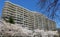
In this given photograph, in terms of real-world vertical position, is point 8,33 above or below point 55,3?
below

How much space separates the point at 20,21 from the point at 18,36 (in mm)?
21322

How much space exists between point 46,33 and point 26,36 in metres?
7.13

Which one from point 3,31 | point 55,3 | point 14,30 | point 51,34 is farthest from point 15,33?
point 55,3

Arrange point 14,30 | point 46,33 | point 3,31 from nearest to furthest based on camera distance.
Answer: point 3,31 → point 14,30 → point 46,33

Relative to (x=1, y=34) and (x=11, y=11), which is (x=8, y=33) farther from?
(x=11, y=11)

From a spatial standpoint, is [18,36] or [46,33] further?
[46,33]

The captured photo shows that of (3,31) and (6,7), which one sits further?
(6,7)

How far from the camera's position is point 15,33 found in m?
22.6

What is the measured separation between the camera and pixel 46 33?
30.8 metres

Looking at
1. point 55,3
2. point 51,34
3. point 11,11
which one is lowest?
point 51,34

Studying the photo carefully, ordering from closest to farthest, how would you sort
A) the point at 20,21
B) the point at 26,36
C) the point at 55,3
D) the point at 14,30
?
the point at 55,3, the point at 14,30, the point at 26,36, the point at 20,21

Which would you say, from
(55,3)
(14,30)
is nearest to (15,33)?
(14,30)

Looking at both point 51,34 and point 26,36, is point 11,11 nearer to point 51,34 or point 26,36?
point 51,34

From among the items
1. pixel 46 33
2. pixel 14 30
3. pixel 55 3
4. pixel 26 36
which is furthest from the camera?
pixel 46 33
